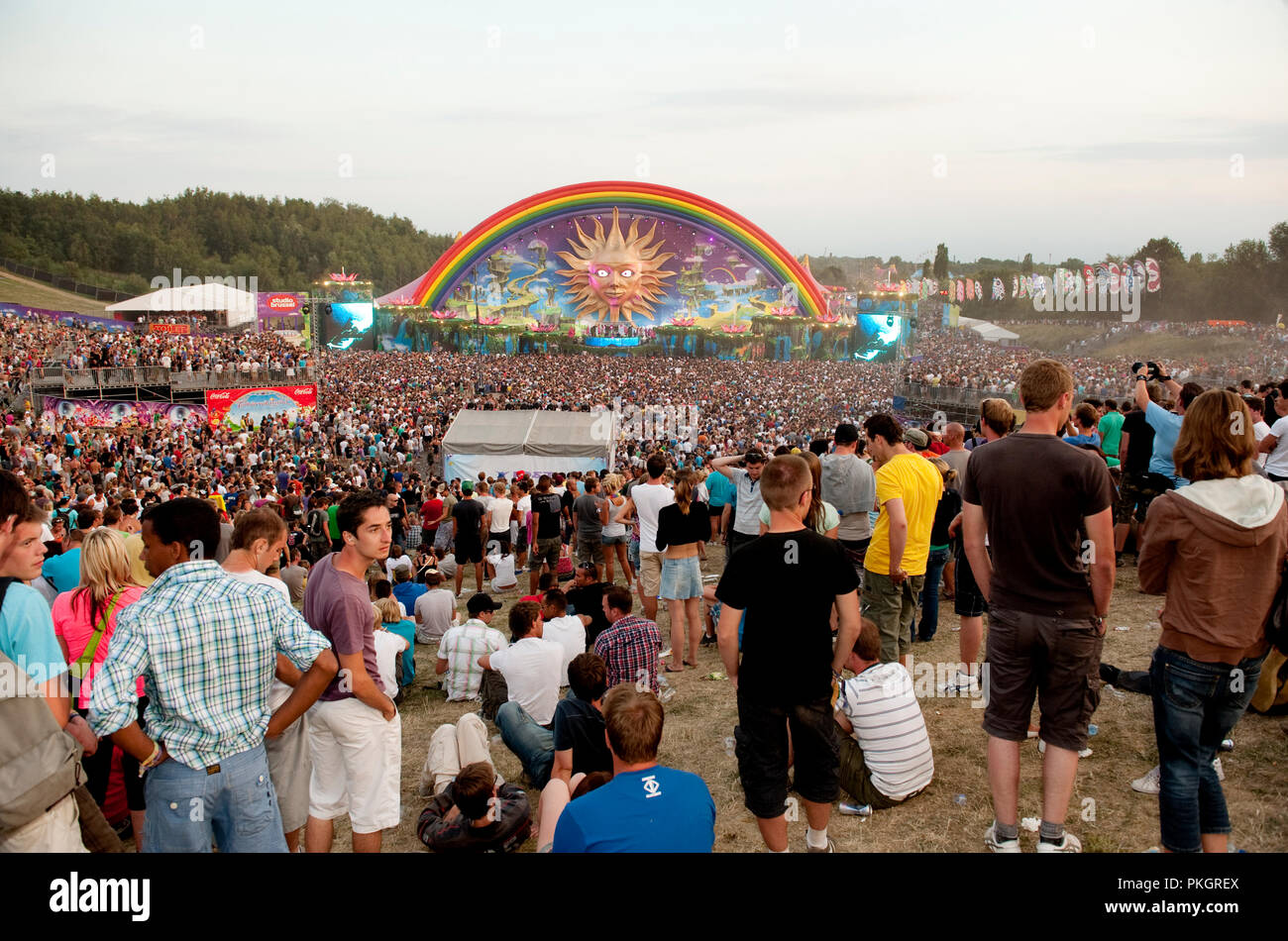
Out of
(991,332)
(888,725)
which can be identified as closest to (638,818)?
(888,725)

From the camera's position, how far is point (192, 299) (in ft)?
153

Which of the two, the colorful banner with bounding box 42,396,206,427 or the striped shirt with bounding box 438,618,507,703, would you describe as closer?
the striped shirt with bounding box 438,618,507,703

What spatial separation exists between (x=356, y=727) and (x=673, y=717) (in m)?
2.52

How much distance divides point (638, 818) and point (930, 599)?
4.31 meters

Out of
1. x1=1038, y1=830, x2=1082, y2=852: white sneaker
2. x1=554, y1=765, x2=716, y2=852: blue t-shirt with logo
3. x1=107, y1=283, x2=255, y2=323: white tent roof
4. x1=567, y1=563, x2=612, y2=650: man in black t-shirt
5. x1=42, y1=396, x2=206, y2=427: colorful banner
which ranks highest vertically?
x1=107, y1=283, x2=255, y2=323: white tent roof

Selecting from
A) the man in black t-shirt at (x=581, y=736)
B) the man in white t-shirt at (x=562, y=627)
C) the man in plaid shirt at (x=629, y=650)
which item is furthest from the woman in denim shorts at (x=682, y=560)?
the man in black t-shirt at (x=581, y=736)

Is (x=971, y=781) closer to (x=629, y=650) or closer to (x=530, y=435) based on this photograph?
(x=629, y=650)

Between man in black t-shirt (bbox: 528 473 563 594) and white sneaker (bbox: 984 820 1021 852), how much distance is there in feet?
20.9

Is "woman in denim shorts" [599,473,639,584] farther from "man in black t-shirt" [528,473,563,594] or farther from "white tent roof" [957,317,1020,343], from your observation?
"white tent roof" [957,317,1020,343]

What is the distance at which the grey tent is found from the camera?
17578 millimetres

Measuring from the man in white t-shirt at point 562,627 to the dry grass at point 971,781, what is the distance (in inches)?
28.1

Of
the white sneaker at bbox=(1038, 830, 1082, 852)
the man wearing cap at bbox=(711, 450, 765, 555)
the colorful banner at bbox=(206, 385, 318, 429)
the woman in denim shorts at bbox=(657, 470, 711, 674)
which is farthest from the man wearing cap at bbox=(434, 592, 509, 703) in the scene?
the colorful banner at bbox=(206, 385, 318, 429)

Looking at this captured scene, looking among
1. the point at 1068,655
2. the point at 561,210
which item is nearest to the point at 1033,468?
the point at 1068,655
